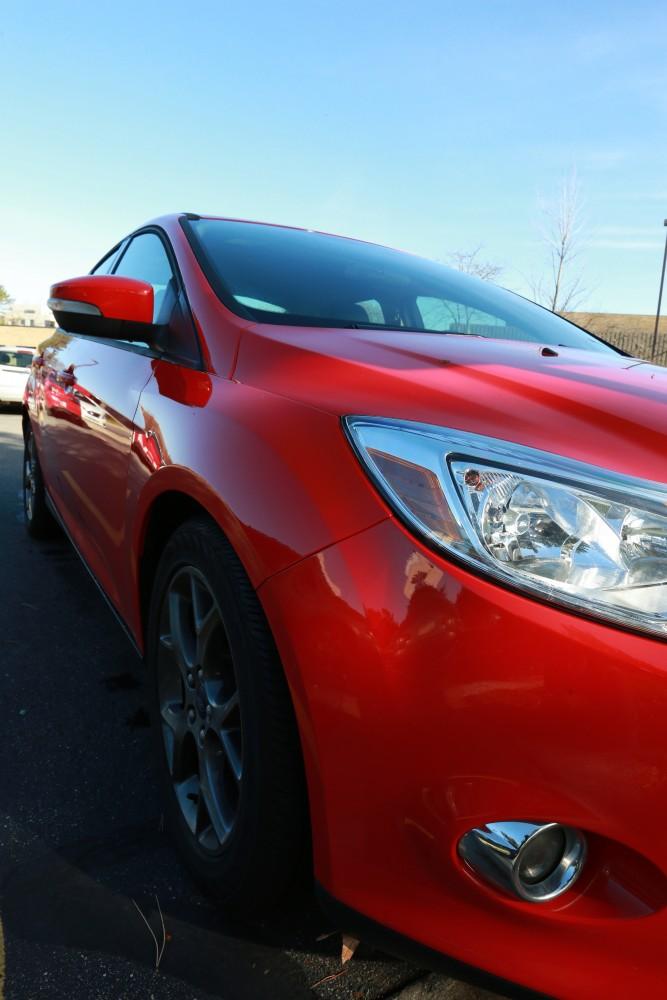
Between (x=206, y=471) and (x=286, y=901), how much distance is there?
2.81ft

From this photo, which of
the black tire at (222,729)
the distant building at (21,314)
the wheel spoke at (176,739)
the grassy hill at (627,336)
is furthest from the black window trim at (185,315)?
the distant building at (21,314)

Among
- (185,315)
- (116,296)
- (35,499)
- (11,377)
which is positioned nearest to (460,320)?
(185,315)

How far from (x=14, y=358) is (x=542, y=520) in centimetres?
1381

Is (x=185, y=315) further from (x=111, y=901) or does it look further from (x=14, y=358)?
(x=14, y=358)

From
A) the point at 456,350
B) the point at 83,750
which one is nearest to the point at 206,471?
the point at 456,350

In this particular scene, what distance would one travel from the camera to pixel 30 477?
450 cm

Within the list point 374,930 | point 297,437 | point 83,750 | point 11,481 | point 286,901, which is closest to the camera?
point 374,930

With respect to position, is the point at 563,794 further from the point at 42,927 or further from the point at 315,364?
the point at 42,927

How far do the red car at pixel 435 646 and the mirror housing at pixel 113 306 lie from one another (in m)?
0.46

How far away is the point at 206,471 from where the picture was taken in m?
1.49

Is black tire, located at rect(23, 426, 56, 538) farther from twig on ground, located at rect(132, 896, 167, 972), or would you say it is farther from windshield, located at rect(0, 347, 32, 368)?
windshield, located at rect(0, 347, 32, 368)

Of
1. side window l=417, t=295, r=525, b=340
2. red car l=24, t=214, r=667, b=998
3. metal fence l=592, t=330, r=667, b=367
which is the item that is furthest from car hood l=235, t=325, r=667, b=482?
metal fence l=592, t=330, r=667, b=367

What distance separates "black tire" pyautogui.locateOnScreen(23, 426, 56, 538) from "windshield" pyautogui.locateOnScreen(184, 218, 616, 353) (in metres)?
2.18

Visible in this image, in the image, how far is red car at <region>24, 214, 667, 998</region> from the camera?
989 millimetres
